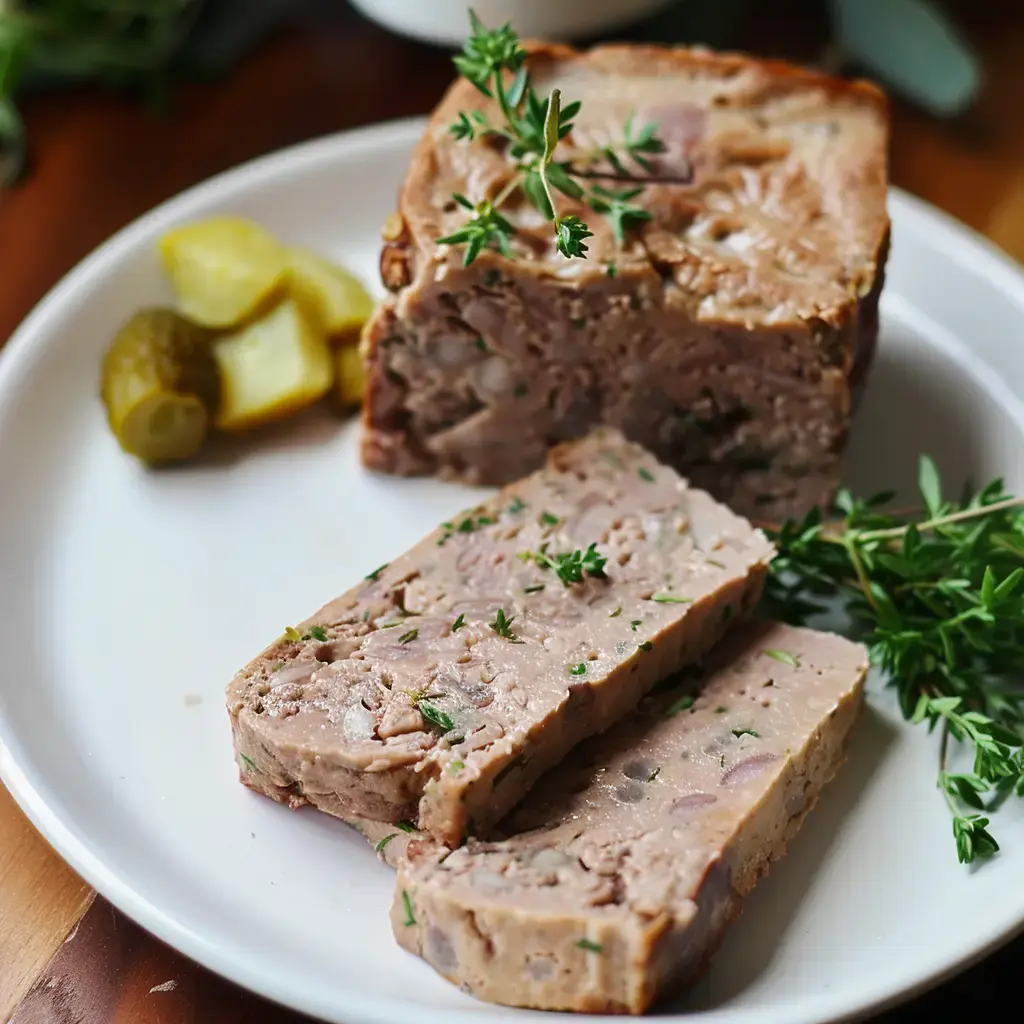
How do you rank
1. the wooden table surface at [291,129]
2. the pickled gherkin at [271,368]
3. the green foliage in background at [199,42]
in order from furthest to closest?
the green foliage in background at [199,42], the wooden table surface at [291,129], the pickled gherkin at [271,368]

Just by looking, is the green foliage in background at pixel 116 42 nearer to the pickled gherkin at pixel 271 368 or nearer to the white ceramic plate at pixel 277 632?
the white ceramic plate at pixel 277 632

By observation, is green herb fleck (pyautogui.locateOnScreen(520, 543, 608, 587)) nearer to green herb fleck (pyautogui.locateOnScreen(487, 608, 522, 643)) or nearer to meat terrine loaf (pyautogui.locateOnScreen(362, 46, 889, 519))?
green herb fleck (pyautogui.locateOnScreen(487, 608, 522, 643))

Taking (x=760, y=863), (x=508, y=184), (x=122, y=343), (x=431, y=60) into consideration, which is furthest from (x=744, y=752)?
(x=431, y=60)

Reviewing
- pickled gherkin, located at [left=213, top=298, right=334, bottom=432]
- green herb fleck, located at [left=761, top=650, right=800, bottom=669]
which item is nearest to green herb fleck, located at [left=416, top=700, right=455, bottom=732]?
green herb fleck, located at [left=761, top=650, right=800, bottom=669]

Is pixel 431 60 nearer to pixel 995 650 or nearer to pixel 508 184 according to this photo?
pixel 508 184

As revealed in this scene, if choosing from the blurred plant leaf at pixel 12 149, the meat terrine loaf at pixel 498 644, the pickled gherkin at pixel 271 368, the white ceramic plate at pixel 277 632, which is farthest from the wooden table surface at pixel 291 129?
the meat terrine loaf at pixel 498 644

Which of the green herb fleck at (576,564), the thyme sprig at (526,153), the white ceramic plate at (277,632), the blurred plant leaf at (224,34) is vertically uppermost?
the thyme sprig at (526,153)

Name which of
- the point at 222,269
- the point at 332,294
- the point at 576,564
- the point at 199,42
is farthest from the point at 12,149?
the point at 576,564
